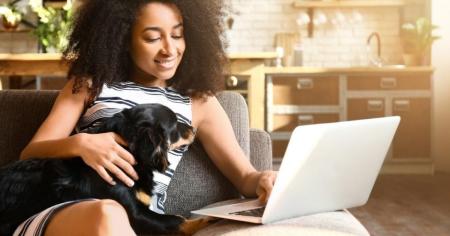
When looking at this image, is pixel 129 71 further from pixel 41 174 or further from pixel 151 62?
pixel 41 174

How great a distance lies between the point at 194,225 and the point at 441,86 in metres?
4.38

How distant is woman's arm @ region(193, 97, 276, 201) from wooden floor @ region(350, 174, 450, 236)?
1646mm

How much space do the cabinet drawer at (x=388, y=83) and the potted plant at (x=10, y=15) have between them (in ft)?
8.96

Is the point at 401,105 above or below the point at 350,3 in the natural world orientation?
below

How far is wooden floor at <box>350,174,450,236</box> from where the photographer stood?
3090mm

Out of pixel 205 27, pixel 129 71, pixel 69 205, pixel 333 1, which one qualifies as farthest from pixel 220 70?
pixel 333 1

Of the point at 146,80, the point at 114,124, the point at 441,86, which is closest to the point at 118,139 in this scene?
the point at 114,124

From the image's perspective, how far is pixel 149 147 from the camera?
1309mm

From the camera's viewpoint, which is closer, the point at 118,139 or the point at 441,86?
the point at 118,139

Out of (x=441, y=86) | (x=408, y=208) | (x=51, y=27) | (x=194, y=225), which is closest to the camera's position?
(x=194, y=225)

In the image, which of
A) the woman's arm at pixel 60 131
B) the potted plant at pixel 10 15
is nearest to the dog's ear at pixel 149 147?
the woman's arm at pixel 60 131

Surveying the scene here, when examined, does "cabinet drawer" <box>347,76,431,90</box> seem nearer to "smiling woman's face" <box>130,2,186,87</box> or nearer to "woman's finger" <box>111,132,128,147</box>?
"smiling woman's face" <box>130,2,186,87</box>

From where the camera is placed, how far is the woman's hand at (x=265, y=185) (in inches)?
51.9

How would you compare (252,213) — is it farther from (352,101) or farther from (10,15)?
(10,15)
